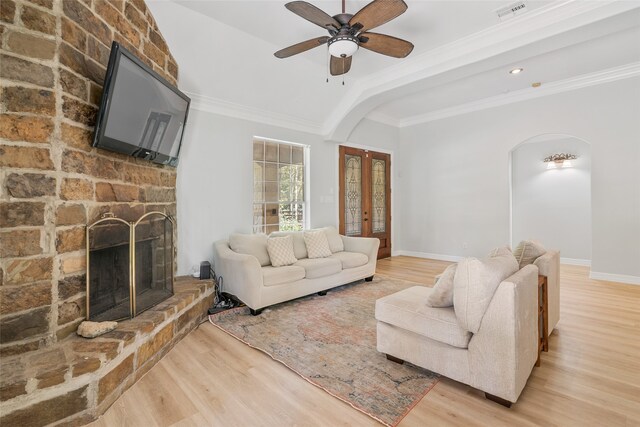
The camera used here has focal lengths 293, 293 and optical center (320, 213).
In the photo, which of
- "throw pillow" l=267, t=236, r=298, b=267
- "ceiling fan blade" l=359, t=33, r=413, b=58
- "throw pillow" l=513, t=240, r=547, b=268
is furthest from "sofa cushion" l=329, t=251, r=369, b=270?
"ceiling fan blade" l=359, t=33, r=413, b=58

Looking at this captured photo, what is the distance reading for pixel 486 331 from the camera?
5.67ft

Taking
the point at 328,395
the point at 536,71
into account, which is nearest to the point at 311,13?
the point at 328,395

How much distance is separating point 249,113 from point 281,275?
2.53 m

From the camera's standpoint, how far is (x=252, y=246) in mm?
3760

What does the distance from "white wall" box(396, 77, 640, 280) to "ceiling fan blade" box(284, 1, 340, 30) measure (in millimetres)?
4448

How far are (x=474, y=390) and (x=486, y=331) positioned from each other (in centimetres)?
53

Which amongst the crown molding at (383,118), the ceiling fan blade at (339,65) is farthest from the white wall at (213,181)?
the crown molding at (383,118)

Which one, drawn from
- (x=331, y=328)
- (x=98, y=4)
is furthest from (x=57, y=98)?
(x=331, y=328)

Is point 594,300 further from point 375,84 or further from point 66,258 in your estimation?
point 66,258

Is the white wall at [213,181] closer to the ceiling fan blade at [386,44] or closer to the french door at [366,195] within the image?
the french door at [366,195]

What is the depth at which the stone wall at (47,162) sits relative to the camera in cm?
172

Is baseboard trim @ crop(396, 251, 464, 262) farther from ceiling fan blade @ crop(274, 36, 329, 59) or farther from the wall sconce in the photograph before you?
ceiling fan blade @ crop(274, 36, 329, 59)

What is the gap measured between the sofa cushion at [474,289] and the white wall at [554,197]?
507 cm

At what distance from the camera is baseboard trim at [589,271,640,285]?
426 cm
